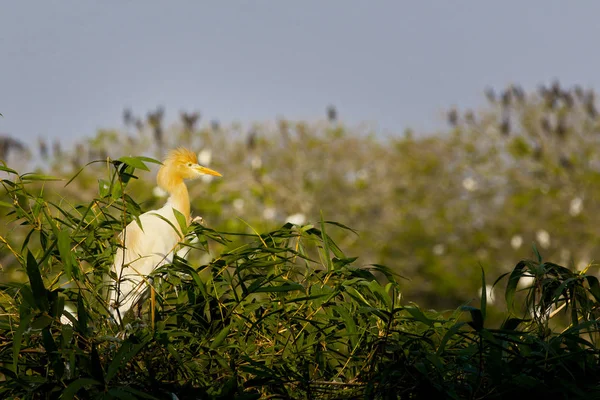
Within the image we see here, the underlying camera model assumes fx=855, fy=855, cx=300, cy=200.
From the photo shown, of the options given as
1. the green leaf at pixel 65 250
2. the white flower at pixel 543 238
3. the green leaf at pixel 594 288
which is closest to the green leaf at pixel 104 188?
the green leaf at pixel 65 250

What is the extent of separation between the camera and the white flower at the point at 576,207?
598 inches

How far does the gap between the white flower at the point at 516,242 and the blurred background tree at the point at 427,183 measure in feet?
0.06

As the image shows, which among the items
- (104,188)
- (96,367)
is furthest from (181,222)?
(96,367)

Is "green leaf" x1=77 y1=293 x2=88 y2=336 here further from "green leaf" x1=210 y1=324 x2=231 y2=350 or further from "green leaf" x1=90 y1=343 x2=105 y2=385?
"green leaf" x1=210 y1=324 x2=231 y2=350

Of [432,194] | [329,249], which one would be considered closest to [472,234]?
[432,194]

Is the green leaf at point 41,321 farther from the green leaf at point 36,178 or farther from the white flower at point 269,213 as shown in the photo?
the white flower at point 269,213

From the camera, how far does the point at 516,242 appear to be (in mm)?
15570

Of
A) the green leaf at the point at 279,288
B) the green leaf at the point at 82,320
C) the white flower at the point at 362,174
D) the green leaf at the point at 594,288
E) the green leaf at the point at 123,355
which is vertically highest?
the white flower at the point at 362,174

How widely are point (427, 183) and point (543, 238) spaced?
260 centimetres

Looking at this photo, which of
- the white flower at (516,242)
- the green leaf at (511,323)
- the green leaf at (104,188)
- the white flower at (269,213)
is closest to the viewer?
the green leaf at (511,323)

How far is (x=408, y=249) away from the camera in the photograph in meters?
16.4

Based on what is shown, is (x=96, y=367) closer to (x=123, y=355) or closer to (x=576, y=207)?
(x=123, y=355)

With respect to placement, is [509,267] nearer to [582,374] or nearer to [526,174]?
[526,174]

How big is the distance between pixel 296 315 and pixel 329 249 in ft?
0.69
